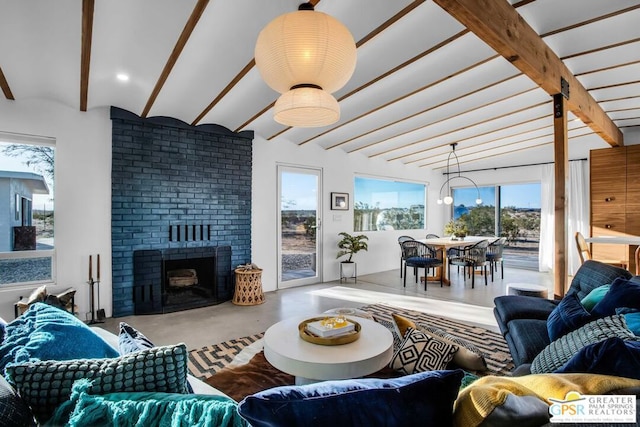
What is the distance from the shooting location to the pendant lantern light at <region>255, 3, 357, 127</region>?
144cm

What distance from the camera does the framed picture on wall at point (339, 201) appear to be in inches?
241

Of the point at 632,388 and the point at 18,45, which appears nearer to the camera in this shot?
the point at 632,388

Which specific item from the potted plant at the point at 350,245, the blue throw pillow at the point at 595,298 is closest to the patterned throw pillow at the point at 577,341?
the blue throw pillow at the point at 595,298

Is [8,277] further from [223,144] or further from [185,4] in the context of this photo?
[185,4]

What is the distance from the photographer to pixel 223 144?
188 inches

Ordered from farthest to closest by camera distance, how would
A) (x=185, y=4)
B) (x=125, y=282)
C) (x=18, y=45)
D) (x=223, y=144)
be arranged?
1. (x=223, y=144)
2. (x=125, y=282)
3. (x=18, y=45)
4. (x=185, y=4)

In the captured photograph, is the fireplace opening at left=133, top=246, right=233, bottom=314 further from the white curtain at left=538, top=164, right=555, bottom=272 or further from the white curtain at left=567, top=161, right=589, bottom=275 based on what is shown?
the white curtain at left=567, top=161, right=589, bottom=275

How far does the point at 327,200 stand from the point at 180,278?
2.80 meters

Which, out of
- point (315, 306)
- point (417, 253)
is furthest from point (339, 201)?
point (315, 306)

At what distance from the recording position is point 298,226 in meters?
5.69

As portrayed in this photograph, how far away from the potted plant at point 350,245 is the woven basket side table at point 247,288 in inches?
78.4

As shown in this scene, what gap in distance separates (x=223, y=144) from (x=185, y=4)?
9.00 feet

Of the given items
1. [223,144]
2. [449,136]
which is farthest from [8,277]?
[449,136]

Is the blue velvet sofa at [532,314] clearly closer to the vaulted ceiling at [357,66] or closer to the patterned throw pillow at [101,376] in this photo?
the vaulted ceiling at [357,66]
